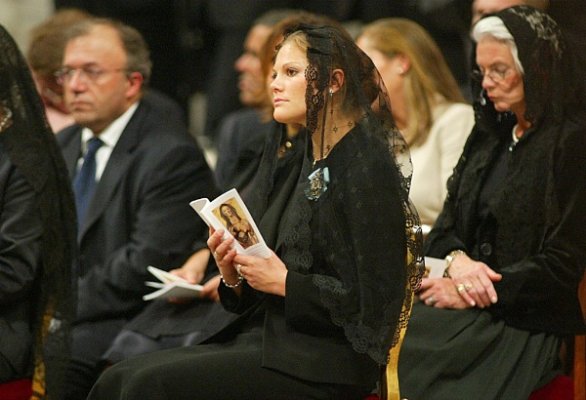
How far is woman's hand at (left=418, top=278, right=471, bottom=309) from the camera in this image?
173 inches

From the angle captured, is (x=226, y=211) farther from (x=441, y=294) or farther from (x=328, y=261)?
(x=441, y=294)

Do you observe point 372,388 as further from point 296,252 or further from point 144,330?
point 144,330

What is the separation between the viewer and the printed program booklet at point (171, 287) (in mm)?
4738

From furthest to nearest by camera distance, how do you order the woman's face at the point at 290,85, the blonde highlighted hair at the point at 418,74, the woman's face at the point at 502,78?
the blonde highlighted hair at the point at 418,74 < the woman's face at the point at 502,78 < the woman's face at the point at 290,85

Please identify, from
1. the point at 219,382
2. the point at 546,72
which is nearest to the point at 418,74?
the point at 546,72

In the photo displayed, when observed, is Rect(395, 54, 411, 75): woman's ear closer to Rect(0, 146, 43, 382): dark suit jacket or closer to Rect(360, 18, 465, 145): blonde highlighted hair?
Rect(360, 18, 465, 145): blonde highlighted hair

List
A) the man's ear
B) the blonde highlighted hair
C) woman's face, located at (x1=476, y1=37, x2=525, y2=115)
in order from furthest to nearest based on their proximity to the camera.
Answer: the man's ear < the blonde highlighted hair < woman's face, located at (x1=476, y1=37, x2=525, y2=115)

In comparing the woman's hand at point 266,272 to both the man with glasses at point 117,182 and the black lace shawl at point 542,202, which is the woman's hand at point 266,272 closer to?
the black lace shawl at point 542,202

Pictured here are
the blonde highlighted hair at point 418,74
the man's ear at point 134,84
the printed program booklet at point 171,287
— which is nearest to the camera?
the printed program booklet at point 171,287

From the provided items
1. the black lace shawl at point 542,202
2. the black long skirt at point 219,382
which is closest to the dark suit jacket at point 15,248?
the black long skirt at point 219,382

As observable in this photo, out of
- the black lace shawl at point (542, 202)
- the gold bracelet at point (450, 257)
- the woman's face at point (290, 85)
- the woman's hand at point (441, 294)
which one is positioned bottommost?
the woman's hand at point (441, 294)

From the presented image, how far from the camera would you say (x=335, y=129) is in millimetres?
3766

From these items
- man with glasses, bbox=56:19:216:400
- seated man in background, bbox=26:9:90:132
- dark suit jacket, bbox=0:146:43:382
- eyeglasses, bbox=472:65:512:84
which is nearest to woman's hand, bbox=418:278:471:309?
eyeglasses, bbox=472:65:512:84

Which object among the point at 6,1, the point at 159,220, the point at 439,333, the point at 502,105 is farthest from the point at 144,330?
the point at 6,1
